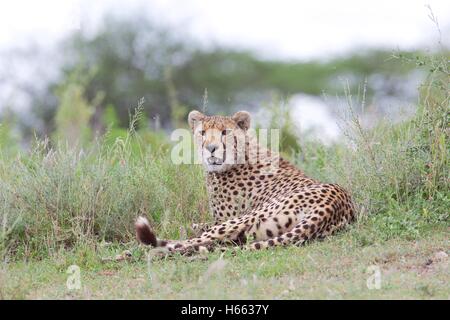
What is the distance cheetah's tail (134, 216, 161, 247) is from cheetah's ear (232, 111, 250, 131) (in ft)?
3.97

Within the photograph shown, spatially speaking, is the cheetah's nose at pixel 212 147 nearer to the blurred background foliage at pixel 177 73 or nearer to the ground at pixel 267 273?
the ground at pixel 267 273

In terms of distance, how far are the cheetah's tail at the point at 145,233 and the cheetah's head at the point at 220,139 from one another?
0.90m

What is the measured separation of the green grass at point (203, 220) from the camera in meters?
4.38

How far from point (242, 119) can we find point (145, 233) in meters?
1.29

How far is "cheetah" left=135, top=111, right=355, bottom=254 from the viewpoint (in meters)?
5.19

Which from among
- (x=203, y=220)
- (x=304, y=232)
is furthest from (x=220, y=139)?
(x=304, y=232)

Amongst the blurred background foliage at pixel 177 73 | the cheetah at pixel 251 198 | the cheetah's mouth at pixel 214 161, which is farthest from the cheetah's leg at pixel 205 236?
the blurred background foliage at pixel 177 73

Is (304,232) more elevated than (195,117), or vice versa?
(195,117)

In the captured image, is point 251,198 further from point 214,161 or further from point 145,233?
point 145,233

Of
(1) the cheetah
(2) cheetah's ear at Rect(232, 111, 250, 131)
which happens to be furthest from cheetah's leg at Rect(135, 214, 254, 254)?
(2) cheetah's ear at Rect(232, 111, 250, 131)

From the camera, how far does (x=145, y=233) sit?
5074 millimetres

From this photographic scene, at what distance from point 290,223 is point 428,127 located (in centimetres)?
114

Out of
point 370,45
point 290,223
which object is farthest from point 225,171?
point 370,45
